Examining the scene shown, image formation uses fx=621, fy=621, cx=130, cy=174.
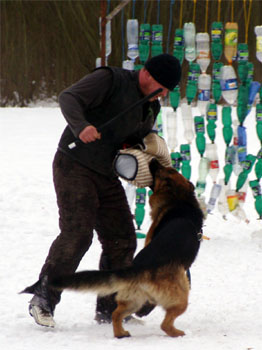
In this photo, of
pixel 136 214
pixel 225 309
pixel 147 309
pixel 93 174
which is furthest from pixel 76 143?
pixel 136 214

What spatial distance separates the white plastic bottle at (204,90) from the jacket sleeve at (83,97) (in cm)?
225

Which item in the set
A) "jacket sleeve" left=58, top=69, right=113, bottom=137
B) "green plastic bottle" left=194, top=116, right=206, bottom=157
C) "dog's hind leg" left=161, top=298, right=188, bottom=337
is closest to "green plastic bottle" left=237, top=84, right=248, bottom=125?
"green plastic bottle" left=194, top=116, right=206, bottom=157

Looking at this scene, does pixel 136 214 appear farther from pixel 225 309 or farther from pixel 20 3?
pixel 20 3

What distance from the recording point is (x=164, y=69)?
3598 millimetres

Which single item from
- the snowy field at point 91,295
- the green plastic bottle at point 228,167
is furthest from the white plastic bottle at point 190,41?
the snowy field at point 91,295

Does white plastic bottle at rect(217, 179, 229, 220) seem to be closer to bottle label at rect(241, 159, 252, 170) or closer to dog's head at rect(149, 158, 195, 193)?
bottle label at rect(241, 159, 252, 170)

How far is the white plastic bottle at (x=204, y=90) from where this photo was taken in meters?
5.71

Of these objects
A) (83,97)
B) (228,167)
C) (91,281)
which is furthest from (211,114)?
(91,281)

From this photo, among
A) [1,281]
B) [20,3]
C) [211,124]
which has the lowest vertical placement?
[1,281]

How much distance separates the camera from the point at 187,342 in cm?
330

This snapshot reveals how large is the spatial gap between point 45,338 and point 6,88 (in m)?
11.2

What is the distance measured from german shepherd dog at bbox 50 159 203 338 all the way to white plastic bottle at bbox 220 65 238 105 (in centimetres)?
214

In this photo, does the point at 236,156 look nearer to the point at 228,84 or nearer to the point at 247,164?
the point at 247,164

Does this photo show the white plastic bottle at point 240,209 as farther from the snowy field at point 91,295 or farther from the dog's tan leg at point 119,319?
the dog's tan leg at point 119,319
